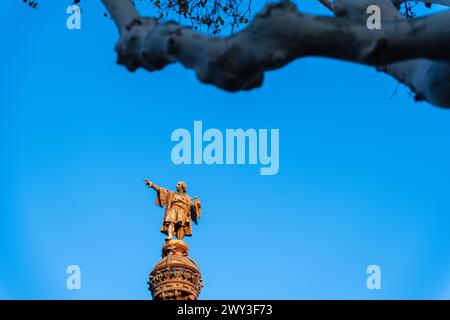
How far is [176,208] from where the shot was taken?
19.6 metres

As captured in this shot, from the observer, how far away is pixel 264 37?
11.9 feet

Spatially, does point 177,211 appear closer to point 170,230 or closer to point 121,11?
point 170,230

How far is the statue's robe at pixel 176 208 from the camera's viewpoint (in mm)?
19266

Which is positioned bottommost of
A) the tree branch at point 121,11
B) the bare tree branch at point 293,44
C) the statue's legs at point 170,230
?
the bare tree branch at point 293,44

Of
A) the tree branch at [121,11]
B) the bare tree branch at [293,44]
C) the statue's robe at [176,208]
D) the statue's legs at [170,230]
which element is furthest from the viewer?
the statue's robe at [176,208]

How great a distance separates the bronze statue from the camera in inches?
757

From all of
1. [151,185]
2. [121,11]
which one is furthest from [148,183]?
[121,11]

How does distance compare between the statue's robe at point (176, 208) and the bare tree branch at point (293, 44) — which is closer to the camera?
the bare tree branch at point (293, 44)

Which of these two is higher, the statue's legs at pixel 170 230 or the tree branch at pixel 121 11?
the statue's legs at pixel 170 230

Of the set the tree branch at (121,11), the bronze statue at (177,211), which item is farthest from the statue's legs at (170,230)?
the tree branch at (121,11)

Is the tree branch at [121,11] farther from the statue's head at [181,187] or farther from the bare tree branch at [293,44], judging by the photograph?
the statue's head at [181,187]

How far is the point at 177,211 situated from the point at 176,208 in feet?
0.34

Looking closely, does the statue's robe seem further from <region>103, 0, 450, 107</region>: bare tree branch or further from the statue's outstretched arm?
<region>103, 0, 450, 107</region>: bare tree branch
